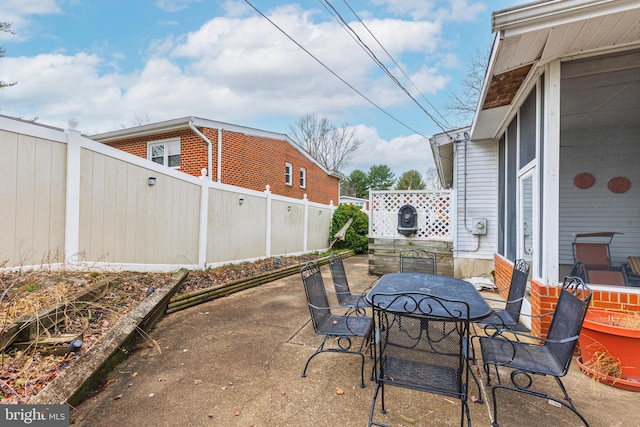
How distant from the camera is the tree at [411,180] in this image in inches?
1330

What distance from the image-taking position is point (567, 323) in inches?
→ 77.9

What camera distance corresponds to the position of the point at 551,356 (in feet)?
6.79

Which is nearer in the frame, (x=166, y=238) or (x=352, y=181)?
(x=166, y=238)

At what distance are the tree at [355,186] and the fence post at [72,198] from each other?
31524 millimetres

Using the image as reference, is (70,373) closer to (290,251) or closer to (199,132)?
(290,251)

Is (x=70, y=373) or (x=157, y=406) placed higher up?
(x=70, y=373)

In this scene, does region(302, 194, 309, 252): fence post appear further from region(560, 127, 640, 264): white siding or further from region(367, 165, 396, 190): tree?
region(367, 165, 396, 190): tree

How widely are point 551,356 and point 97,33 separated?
11.8 metres

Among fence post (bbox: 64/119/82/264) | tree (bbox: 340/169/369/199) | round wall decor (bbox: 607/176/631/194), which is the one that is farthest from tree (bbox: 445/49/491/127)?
tree (bbox: 340/169/369/199)

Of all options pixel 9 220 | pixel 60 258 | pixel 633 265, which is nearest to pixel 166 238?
pixel 60 258

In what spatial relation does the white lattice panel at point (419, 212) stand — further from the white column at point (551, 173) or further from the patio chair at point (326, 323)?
the patio chair at point (326, 323)

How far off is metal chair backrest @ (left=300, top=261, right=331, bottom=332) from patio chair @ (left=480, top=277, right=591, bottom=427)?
4.32ft

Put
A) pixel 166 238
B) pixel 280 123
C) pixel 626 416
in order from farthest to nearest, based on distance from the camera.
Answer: pixel 280 123, pixel 166 238, pixel 626 416

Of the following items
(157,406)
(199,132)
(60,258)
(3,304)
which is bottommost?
(157,406)
